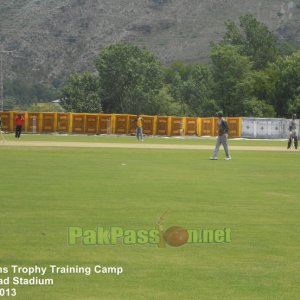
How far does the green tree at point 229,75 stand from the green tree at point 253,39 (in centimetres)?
1537

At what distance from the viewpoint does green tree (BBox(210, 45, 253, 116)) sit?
12219 centimetres

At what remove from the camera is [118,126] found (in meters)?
79.7

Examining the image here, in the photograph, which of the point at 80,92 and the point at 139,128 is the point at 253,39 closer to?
the point at 80,92

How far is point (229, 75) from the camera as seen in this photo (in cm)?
12438

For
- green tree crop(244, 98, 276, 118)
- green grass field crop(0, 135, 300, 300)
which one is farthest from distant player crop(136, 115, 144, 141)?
green tree crop(244, 98, 276, 118)

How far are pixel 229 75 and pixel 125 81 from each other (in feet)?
75.7

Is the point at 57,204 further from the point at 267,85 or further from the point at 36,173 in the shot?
the point at 267,85

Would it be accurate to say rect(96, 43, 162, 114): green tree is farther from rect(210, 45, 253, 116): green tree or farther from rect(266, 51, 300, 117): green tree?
rect(266, 51, 300, 117): green tree

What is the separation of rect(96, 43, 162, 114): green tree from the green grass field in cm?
11264

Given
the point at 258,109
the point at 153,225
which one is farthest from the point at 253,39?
the point at 153,225

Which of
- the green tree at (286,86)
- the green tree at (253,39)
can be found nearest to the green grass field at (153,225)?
the green tree at (286,86)

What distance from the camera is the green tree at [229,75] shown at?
122188 millimetres

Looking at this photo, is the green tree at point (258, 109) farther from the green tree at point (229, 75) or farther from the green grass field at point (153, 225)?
the green grass field at point (153, 225)

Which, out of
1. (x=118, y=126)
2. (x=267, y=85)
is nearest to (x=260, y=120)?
(x=118, y=126)
